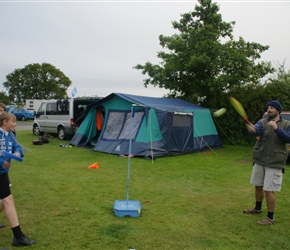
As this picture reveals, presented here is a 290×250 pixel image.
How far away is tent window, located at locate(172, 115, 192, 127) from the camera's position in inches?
403

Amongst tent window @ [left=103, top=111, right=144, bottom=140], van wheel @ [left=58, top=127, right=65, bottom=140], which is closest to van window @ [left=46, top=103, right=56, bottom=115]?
van wheel @ [left=58, top=127, right=65, bottom=140]

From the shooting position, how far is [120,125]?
10422 millimetres

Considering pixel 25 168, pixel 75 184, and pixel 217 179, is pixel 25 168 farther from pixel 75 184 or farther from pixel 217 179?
pixel 217 179

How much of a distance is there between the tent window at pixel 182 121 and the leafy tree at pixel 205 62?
3099 mm

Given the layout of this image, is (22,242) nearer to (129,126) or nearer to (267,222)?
(267,222)

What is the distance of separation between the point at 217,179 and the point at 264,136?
284 centimetres

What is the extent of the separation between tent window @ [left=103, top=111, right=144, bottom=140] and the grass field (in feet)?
5.90

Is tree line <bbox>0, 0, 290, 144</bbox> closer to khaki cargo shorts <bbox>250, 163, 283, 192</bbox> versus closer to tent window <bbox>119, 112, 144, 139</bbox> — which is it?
tent window <bbox>119, 112, 144, 139</bbox>

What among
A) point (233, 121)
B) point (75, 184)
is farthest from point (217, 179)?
point (233, 121)

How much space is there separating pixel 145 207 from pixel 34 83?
42942 mm

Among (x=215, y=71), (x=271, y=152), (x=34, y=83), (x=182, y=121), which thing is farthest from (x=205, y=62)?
(x=34, y=83)

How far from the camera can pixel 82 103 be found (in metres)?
12.9

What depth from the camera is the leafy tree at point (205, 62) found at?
13078 mm

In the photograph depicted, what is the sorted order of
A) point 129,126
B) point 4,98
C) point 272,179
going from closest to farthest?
point 272,179 < point 129,126 < point 4,98
